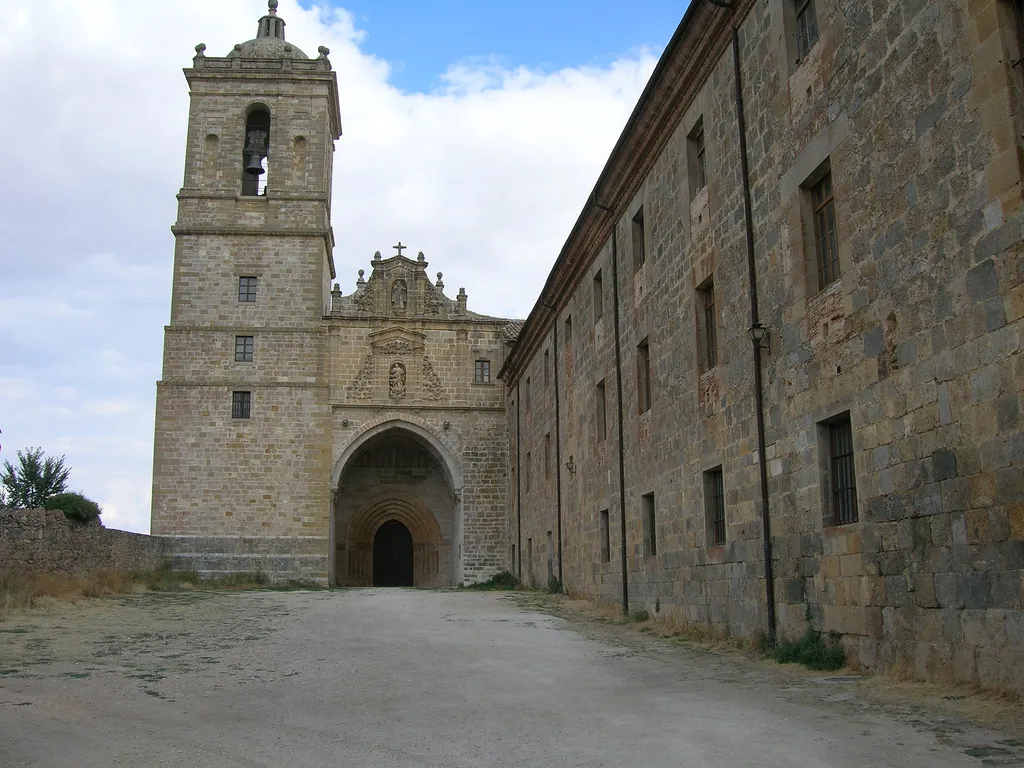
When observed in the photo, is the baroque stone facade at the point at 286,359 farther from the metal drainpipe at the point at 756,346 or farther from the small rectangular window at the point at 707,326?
the metal drainpipe at the point at 756,346

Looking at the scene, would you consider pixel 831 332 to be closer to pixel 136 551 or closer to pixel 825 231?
pixel 825 231

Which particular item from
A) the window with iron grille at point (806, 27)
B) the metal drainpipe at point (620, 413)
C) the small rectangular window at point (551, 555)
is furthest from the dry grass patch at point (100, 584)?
the window with iron grille at point (806, 27)

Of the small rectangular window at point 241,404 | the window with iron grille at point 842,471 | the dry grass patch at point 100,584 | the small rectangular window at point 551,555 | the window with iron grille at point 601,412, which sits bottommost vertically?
the dry grass patch at point 100,584

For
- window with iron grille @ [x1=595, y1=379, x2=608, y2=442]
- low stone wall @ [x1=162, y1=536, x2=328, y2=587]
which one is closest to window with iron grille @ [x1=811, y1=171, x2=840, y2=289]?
window with iron grille @ [x1=595, y1=379, x2=608, y2=442]

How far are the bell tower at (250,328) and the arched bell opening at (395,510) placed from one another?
448 centimetres

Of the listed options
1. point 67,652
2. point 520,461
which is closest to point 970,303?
point 67,652

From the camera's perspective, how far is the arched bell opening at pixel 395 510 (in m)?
32.2

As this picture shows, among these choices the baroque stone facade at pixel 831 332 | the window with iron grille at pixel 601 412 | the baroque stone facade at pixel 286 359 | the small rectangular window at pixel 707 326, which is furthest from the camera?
the baroque stone facade at pixel 286 359

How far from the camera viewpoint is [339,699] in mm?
7344

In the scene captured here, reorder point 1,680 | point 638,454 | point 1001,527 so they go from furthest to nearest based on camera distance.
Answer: point 638,454
point 1,680
point 1001,527

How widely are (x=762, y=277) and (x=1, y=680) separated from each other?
845cm

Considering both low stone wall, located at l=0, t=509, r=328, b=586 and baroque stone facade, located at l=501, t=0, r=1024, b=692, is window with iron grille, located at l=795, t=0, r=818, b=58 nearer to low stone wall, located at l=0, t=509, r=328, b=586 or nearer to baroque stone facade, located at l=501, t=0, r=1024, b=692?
baroque stone facade, located at l=501, t=0, r=1024, b=692

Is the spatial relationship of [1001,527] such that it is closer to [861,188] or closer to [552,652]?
[861,188]

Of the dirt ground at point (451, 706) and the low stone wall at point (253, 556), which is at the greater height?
the low stone wall at point (253, 556)
